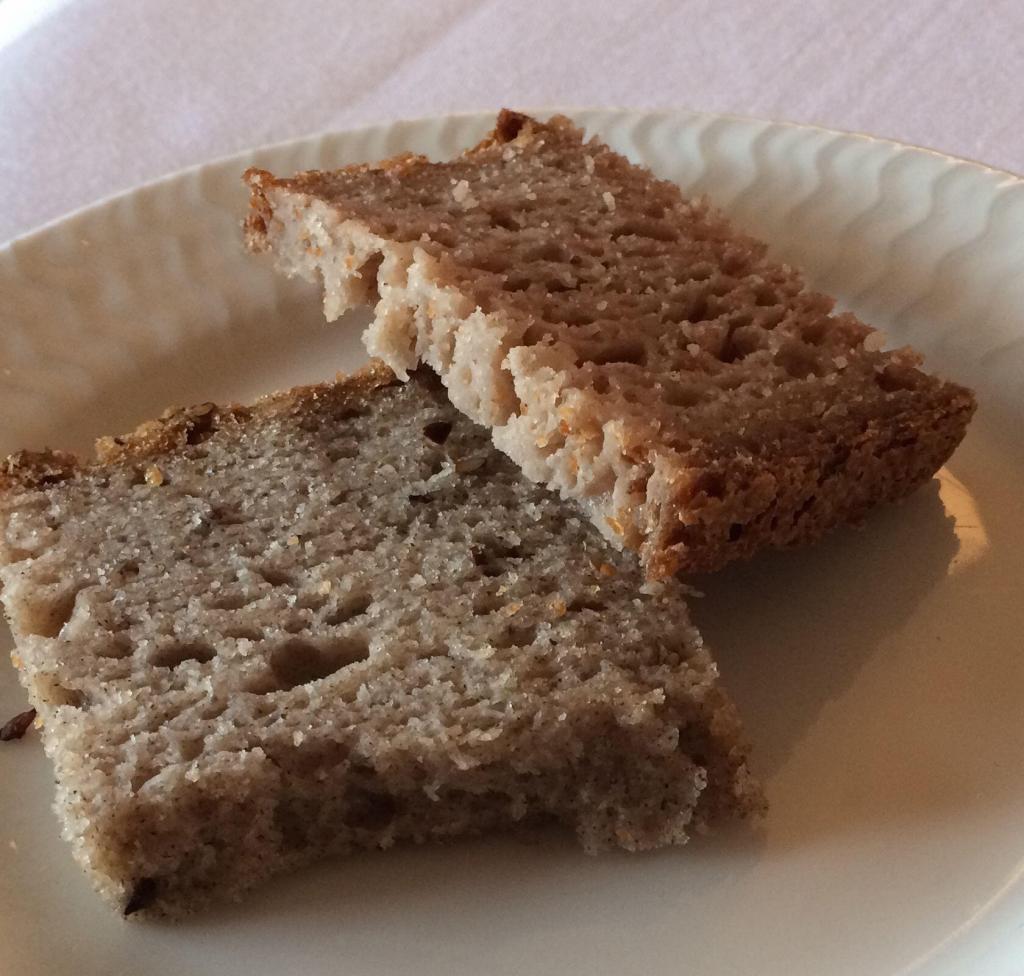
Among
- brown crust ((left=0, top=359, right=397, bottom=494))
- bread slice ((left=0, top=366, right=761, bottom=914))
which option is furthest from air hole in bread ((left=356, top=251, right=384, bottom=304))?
bread slice ((left=0, top=366, right=761, bottom=914))

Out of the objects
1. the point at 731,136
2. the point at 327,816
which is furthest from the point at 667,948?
the point at 731,136

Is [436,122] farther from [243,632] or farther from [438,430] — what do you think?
[243,632]

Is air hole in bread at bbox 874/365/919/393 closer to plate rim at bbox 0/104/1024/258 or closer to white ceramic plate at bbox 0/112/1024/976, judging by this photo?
→ white ceramic plate at bbox 0/112/1024/976

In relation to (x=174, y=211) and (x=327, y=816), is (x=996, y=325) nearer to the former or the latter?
(x=327, y=816)

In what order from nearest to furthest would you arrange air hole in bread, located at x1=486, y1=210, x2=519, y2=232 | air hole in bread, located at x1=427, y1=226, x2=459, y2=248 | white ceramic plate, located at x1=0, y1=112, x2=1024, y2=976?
white ceramic plate, located at x1=0, y1=112, x2=1024, y2=976
air hole in bread, located at x1=427, y1=226, x2=459, y2=248
air hole in bread, located at x1=486, y1=210, x2=519, y2=232

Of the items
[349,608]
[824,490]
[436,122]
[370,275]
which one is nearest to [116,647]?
[349,608]

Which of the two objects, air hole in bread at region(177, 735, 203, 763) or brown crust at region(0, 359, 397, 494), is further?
brown crust at region(0, 359, 397, 494)
